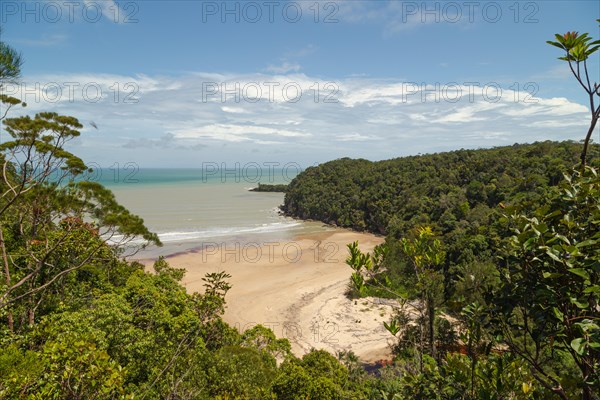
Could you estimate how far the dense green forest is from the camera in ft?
7.72

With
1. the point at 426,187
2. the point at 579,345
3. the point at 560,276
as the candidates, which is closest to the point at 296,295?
the point at 560,276

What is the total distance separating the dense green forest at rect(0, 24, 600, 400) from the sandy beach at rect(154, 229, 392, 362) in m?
2.67

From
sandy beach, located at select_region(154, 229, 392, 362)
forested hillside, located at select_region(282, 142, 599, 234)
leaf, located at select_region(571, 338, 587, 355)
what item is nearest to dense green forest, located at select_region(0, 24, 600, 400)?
leaf, located at select_region(571, 338, 587, 355)

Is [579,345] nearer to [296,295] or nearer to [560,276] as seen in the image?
[560,276]

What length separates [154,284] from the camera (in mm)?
15461

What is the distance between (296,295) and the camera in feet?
82.0

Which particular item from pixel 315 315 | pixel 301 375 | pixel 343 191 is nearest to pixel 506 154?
pixel 343 191

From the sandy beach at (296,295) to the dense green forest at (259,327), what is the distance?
267 cm

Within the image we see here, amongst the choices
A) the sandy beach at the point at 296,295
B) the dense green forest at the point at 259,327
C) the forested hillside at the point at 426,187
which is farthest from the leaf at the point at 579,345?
the forested hillside at the point at 426,187

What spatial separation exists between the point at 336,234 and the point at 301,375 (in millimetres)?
37455

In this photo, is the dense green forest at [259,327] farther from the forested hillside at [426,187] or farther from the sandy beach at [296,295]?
the forested hillside at [426,187]

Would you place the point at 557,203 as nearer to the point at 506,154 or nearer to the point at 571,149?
the point at 571,149

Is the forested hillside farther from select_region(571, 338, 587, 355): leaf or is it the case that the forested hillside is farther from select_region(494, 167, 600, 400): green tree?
select_region(571, 338, 587, 355): leaf

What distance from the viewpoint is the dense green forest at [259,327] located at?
2352 millimetres
